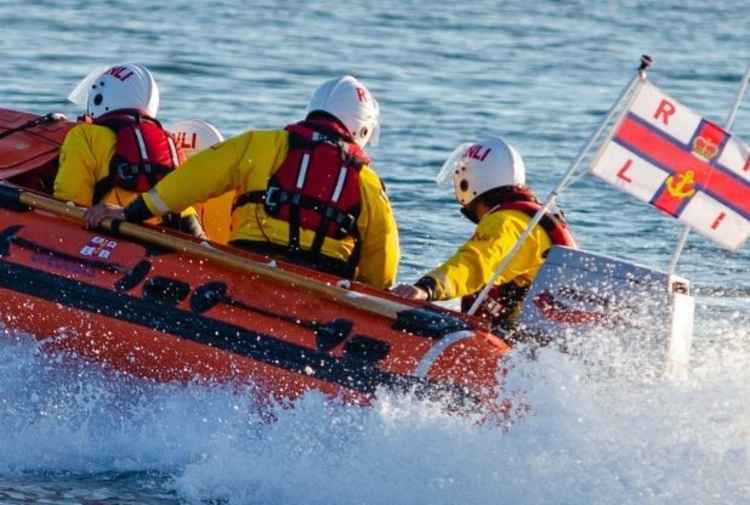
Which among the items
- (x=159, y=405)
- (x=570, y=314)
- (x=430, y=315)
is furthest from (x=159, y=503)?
(x=570, y=314)

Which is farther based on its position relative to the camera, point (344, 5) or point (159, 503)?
point (344, 5)

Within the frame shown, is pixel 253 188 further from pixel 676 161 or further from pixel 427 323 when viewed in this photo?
pixel 676 161

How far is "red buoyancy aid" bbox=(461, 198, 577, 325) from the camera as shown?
7.90 metres

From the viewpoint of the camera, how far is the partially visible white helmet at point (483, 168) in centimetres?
813

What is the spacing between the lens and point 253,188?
7887 mm

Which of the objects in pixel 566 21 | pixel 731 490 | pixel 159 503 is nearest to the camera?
pixel 731 490

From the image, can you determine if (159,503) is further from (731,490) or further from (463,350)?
(731,490)

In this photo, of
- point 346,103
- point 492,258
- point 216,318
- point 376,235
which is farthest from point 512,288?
point 216,318

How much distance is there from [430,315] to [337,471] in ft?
2.46

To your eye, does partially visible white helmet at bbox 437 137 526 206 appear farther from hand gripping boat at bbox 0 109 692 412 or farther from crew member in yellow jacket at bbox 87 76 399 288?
hand gripping boat at bbox 0 109 692 412

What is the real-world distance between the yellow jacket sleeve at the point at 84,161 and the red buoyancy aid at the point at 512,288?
1.76 m

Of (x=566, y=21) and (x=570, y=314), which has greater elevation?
(x=566, y=21)

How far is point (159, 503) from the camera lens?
7.20 meters

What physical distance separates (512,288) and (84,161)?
1984mm
